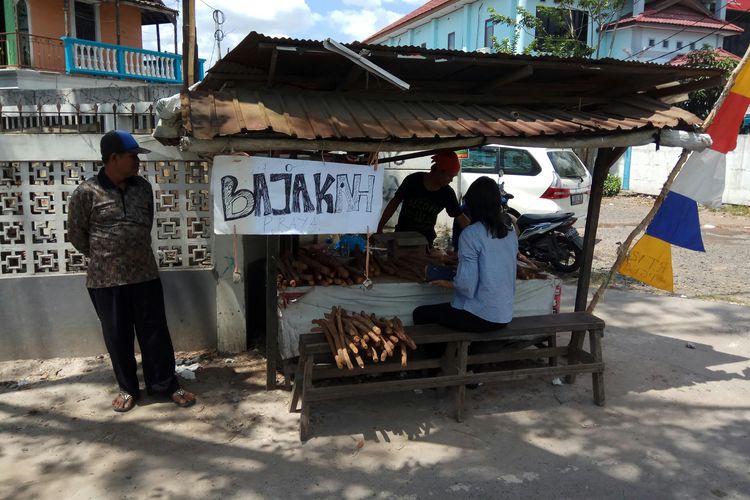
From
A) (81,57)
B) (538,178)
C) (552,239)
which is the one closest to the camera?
(552,239)

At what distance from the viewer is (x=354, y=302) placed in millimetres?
4211

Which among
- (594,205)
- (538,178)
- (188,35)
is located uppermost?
(188,35)

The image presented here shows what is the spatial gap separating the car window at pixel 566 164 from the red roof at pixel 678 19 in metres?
13.1

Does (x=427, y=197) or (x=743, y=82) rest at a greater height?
(x=743, y=82)

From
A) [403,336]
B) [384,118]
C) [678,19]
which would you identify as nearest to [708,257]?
[403,336]

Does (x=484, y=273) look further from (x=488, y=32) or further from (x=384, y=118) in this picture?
(x=488, y=32)

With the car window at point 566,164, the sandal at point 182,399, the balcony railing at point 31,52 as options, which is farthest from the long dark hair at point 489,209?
the balcony railing at point 31,52

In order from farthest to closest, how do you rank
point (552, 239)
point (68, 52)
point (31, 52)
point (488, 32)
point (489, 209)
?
point (488, 32) < point (31, 52) < point (68, 52) < point (552, 239) < point (489, 209)

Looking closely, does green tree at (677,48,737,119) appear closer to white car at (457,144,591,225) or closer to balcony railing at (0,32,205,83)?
white car at (457,144,591,225)

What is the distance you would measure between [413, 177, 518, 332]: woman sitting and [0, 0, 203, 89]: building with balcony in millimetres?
13435

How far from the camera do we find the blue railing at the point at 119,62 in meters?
14.7

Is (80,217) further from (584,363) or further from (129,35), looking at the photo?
(129,35)

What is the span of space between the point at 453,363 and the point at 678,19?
23.1 metres

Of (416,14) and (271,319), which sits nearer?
(271,319)
